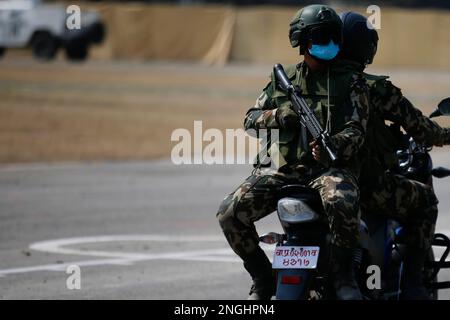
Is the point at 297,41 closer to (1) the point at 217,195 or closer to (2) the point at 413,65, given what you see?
(1) the point at 217,195

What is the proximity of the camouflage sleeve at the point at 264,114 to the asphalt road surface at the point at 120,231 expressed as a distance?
2.14m

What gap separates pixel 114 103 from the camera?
28.2 metres

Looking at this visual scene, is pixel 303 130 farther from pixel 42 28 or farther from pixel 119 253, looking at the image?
pixel 42 28

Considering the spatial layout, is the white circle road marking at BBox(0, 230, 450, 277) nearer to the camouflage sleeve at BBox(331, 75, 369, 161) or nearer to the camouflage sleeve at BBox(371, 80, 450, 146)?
the camouflage sleeve at BBox(371, 80, 450, 146)

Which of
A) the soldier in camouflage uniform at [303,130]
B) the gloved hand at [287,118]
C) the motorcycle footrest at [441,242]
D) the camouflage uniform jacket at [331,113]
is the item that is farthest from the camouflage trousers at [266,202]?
the motorcycle footrest at [441,242]

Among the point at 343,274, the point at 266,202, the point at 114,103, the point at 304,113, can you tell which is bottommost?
the point at 114,103

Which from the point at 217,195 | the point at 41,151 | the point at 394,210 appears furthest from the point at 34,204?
the point at 394,210

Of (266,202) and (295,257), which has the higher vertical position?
(266,202)

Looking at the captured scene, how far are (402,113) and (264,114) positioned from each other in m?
0.80

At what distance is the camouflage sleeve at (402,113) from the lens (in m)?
6.59

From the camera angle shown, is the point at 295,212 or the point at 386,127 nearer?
the point at 295,212

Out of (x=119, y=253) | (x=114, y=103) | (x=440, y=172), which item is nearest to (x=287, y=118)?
(x=440, y=172)

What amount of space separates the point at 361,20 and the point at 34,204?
7.24m

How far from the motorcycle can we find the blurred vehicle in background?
37.0 metres
